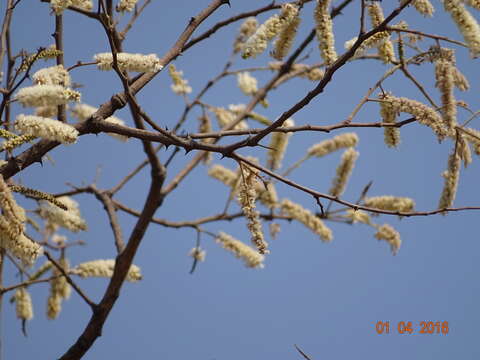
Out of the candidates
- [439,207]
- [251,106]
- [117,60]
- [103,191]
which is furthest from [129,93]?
A: [251,106]

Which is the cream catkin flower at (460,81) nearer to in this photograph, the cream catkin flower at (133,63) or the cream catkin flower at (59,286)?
the cream catkin flower at (133,63)

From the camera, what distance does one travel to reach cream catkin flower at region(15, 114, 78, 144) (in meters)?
1.46

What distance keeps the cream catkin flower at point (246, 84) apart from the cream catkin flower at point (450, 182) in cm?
214

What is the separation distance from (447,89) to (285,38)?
53cm

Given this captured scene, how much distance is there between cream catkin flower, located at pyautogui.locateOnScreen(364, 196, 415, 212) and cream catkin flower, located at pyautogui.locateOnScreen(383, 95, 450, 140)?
1.54m

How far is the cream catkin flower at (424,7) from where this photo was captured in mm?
1701

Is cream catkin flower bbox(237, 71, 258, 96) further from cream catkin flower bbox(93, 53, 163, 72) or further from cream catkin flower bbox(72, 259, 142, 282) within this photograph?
cream catkin flower bbox(93, 53, 163, 72)

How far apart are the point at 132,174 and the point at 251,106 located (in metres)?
0.79

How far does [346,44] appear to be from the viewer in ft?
6.33

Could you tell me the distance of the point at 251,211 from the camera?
5.81 feet

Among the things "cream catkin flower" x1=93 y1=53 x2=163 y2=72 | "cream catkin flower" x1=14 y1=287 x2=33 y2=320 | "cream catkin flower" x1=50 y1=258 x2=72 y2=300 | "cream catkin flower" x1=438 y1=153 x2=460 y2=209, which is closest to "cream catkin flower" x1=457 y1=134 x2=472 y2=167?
"cream catkin flower" x1=438 y1=153 x2=460 y2=209

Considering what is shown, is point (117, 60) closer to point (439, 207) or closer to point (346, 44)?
point (346, 44)

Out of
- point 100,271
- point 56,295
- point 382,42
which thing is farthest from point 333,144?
point 56,295

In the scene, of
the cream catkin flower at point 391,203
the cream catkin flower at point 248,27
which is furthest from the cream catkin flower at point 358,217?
the cream catkin flower at point 248,27
